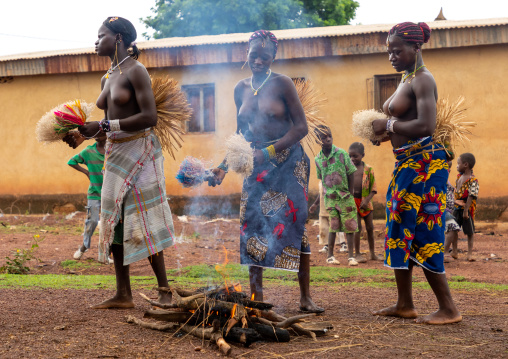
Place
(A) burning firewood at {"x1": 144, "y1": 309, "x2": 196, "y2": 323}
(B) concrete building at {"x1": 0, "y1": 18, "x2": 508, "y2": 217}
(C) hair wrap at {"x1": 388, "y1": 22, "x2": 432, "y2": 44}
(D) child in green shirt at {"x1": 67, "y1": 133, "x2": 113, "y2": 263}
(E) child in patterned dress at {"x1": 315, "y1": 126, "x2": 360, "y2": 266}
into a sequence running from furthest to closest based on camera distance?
(B) concrete building at {"x1": 0, "y1": 18, "x2": 508, "y2": 217} < (E) child in patterned dress at {"x1": 315, "y1": 126, "x2": 360, "y2": 266} < (D) child in green shirt at {"x1": 67, "y1": 133, "x2": 113, "y2": 263} < (C) hair wrap at {"x1": 388, "y1": 22, "x2": 432, "y2": 44} < (A) burning firewood at {"x1": 144, "y1": 309, "x2": 196, "y2": 323}

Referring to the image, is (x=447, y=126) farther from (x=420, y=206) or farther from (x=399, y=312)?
(x=399, y=312)

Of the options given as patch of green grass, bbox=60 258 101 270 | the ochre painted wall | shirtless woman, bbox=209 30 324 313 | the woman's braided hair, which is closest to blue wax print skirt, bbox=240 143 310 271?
shirtless woman, bbox=209 30 324 313

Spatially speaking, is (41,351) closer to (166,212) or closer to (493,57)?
(166,212)

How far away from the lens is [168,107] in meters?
4.84

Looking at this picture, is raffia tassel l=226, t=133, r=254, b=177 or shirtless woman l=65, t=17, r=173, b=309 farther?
shirtless woman l=65, t=17, r=173, b=309

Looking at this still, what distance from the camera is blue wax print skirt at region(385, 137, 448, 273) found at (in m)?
4.15

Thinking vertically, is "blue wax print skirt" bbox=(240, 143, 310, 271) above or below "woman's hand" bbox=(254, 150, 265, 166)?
below

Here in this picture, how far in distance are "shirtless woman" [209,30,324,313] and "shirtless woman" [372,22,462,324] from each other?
2.24 ft

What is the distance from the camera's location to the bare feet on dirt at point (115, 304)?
4445mm

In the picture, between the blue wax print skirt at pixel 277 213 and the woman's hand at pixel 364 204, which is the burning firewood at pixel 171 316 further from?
the woman's hand at pixel 364 204

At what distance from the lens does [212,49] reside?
43.0ft

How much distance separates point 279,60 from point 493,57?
4.55 metres

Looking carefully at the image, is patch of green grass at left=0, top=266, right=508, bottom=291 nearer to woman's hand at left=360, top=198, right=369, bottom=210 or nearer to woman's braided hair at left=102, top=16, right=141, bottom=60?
woman's hand at left=360, top=198, right=369, bottom=210

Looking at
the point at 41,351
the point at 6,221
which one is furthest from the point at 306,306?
the point at 6,221
